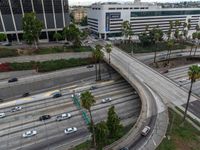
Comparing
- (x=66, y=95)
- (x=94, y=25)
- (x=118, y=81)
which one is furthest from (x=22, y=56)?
(x=94, y=25)

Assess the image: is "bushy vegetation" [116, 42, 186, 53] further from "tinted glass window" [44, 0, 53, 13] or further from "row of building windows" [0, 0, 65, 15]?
"tinted glass window" [44, 0, 53, 13]

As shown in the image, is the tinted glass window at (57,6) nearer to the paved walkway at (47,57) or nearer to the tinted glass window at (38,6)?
the tinted glass window at (38,6)

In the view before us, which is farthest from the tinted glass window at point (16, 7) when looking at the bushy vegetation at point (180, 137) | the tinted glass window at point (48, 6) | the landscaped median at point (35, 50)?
the bushy vegetation at point (180, 137)

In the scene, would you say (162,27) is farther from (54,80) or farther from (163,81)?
(54,80)

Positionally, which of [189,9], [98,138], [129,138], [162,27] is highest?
[189,9]

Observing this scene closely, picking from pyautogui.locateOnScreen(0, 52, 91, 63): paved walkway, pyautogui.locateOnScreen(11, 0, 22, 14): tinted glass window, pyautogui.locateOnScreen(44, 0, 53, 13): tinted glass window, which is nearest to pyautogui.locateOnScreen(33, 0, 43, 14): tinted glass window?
pyautogui.locateOnScreen(44, 0, 53, 13): tinted glass window

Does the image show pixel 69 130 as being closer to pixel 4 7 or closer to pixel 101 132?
pixel 101 132
